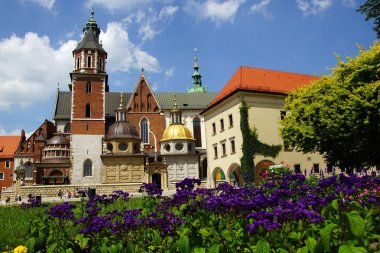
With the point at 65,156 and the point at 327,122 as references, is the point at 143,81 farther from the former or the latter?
the point at 327,122

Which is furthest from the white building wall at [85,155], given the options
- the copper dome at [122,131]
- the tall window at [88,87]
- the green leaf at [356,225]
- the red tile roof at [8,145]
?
the green leaf at [356,225]

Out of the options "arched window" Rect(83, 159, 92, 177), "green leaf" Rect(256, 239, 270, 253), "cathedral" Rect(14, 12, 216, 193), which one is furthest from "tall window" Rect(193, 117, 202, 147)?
"green leaf" Rect(256, 239, 270, 253)

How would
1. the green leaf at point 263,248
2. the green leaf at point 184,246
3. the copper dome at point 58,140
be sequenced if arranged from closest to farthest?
the green leaf at point 263,248 < the green leaf at point 184,246 < the copper dome at point 58,140

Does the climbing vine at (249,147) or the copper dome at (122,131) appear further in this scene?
the copper dome at (122,131)

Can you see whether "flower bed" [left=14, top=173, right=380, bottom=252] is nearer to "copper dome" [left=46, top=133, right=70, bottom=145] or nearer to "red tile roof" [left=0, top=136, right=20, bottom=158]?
"copper dome" [left=46, top=133, right=70, bottom=145]

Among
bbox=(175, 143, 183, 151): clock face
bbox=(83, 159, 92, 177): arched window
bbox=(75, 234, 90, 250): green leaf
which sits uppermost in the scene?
bbox=(175, 143, 183, 151): clock face

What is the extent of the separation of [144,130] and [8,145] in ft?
97.7

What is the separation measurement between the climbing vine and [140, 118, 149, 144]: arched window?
2752 centimetres

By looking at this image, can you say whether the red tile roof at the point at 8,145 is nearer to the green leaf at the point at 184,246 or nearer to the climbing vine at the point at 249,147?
the climbing vine at the point at 249,147

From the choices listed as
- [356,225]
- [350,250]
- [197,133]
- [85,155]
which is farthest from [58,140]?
[350,250]

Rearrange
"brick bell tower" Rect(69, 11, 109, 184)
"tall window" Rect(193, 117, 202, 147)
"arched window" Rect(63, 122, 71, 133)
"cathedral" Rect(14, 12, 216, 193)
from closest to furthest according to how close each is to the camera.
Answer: "cathedral" Rect(14, 12, 216, 193), "brick bell tower" Rect(69, 11, 109, 184), "arched window" Rect(63, 122, 71, 133), "tall window" Rect(193, 117, 202, 147)

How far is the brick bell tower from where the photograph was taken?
50.3 meters

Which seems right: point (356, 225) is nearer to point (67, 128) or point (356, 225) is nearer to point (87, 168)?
point (87, 168)

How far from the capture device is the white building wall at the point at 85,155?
49.7m
